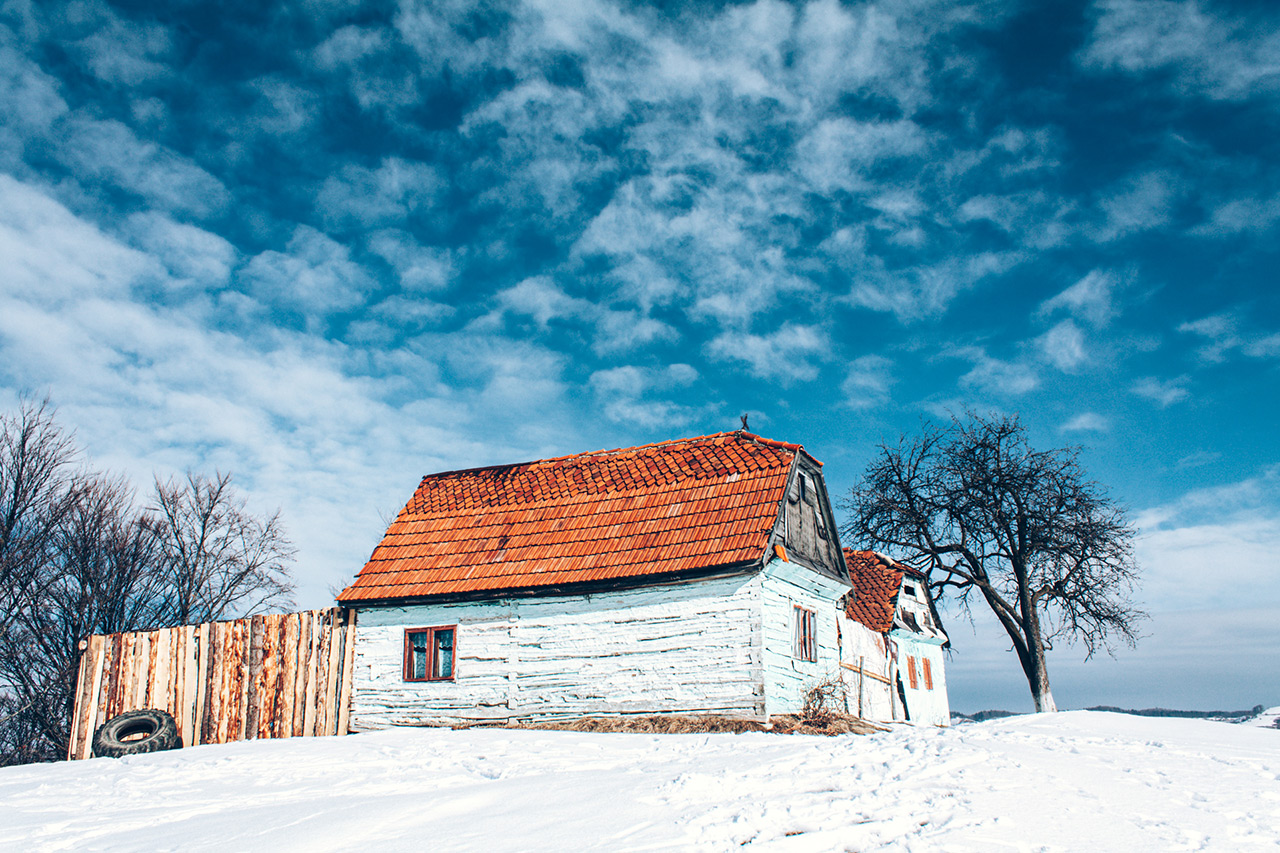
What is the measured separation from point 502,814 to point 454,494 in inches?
572

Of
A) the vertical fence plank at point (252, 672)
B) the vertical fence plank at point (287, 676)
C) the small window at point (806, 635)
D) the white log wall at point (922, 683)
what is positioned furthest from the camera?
the white log wall at point (922, 683)

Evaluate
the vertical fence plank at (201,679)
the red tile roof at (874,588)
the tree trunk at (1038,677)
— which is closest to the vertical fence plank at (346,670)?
the vertical fence plank at (201,679)

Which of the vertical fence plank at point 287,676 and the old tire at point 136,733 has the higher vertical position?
the vertical fence plank at point 287,676

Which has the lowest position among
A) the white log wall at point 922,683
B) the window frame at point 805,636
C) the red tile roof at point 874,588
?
the white log wall at point 922,683

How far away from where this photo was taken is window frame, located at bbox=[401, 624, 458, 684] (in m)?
17.0

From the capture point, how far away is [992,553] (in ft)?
85.4

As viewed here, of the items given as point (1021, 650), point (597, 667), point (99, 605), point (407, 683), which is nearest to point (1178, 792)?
point (597, 667)

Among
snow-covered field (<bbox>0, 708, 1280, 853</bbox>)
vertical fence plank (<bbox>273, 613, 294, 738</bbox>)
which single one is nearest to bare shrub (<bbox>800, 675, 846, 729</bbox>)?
snow-covered field (<bbox>0, 708, 1280, 853</bbox>)

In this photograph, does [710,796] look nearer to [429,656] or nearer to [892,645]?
[429,656]

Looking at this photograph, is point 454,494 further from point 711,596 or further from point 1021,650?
point 1021,650

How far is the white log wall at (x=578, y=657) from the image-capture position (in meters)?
14.9

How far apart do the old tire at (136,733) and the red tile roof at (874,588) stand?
18.1 meters

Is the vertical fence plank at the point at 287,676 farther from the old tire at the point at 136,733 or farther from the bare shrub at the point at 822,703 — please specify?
the bare shrub at the point at 822,703

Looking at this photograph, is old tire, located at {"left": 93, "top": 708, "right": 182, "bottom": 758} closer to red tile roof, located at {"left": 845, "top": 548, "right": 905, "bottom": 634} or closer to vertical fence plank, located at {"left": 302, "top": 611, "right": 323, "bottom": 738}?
vertical fence plank, located at {"left": 302, "top": 611, "right": 323, "bottom": 738}
